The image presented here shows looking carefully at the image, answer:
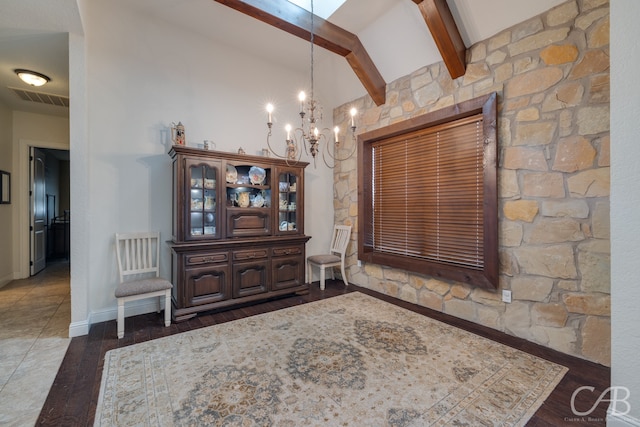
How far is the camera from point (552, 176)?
2.47 meters

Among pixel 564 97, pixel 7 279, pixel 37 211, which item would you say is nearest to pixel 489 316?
pixel 564 97

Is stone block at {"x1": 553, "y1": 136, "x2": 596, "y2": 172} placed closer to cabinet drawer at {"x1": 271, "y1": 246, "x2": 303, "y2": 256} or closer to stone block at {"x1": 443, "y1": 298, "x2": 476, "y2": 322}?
stone block at {"x1": 443, "y1": 298, "x2": 476, "y2": 322}

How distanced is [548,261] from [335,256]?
111 inches

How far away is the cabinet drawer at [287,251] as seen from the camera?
3830mm

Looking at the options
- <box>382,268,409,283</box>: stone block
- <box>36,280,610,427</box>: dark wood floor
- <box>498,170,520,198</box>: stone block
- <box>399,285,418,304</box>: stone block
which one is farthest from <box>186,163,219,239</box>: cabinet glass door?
<box>498,170,520,198</box>: stone block

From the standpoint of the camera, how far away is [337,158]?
4.96 meters

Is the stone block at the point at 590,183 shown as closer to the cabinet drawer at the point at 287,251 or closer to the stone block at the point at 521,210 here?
the stone block at the point at 521,210

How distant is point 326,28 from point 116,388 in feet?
13.7

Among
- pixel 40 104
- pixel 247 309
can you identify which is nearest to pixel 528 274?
pixel 247 309

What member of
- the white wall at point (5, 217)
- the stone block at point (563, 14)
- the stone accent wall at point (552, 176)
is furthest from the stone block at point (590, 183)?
the white wall at point (5, 217)

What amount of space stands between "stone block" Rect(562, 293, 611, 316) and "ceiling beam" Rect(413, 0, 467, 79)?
2.52 meters

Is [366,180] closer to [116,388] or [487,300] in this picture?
[487,300]

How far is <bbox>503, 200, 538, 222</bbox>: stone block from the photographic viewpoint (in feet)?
8.52

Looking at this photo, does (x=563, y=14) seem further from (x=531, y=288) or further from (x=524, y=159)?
(x=531, y=288)
